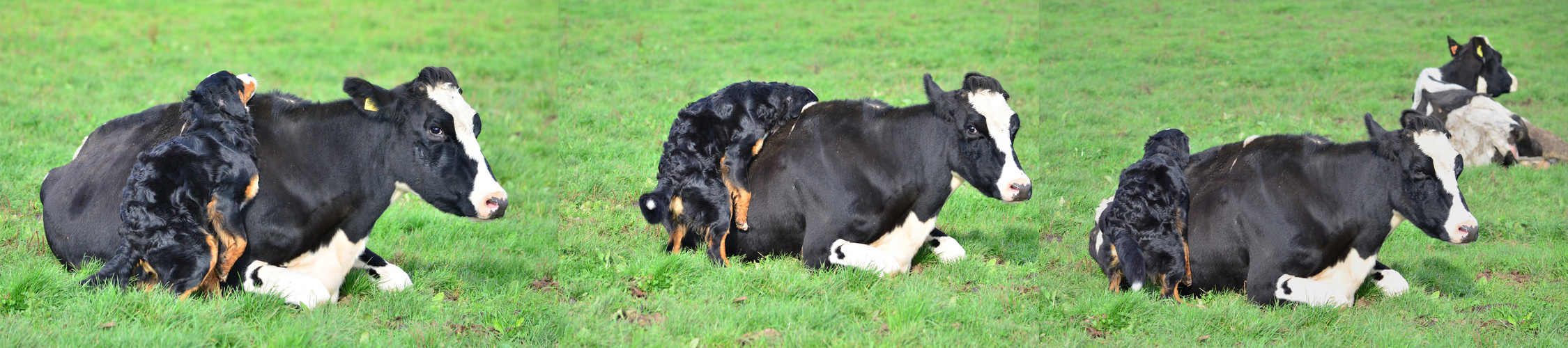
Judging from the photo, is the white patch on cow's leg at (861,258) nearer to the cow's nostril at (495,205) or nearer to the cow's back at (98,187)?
the cow's nostril at (495,205)

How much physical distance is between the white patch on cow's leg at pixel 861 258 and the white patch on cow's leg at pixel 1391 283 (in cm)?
309

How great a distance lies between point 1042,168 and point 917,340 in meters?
4.19

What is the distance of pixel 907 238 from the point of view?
21.0ft

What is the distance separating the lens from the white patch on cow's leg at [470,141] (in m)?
5.40

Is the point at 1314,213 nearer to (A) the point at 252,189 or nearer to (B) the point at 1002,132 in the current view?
(B) the point at 1002,132

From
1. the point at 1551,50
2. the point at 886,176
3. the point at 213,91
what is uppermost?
the point at 213,91

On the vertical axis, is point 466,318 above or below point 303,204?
below

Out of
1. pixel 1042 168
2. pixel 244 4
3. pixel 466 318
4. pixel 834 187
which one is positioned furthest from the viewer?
pixel 244 4

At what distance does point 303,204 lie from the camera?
5.32m

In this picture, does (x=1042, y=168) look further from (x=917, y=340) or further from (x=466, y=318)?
(x=466, y=318)

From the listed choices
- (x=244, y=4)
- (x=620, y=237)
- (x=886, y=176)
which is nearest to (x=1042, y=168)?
(x=886, y=176)

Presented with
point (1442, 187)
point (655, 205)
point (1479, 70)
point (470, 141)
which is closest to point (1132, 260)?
point (1442, 187)

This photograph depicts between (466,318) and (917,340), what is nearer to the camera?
(917,340)

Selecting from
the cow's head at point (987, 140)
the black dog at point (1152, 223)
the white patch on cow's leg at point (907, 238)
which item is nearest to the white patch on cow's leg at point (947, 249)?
the white patch on cow's leg at point (907, 238)
